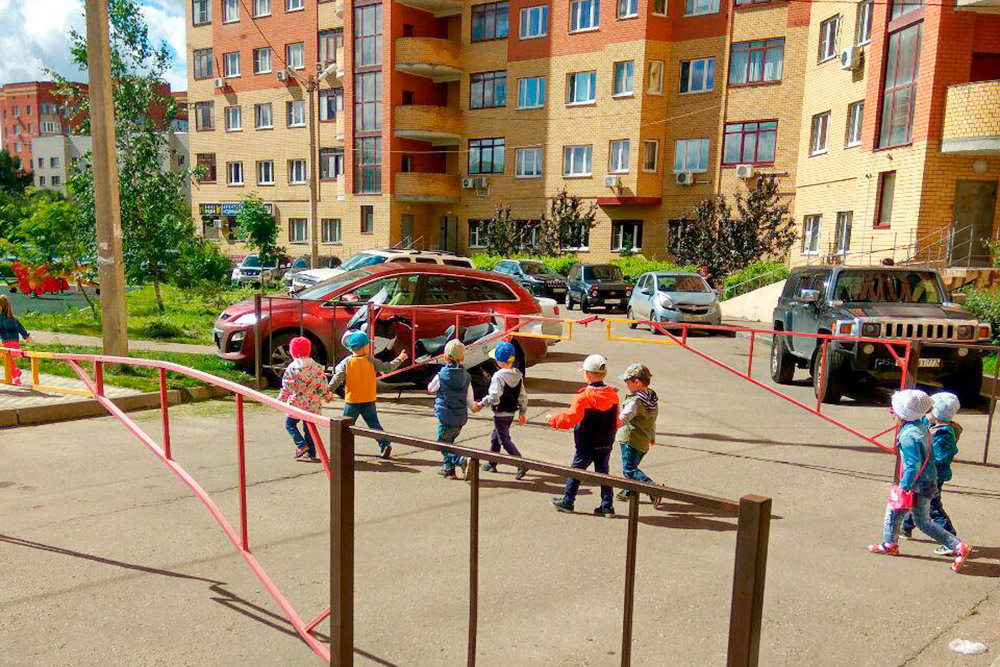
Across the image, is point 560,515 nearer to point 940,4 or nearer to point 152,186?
point 152,186

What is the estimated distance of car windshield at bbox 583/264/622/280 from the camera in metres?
26.4

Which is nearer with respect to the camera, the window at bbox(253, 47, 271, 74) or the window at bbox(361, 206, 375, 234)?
the window at bbox(361, 206, 375, 234)

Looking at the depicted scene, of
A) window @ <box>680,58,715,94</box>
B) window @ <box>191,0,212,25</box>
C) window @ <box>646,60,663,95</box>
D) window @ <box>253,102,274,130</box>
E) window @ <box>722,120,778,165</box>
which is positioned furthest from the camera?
window @ <box>191,0,212,25</box>

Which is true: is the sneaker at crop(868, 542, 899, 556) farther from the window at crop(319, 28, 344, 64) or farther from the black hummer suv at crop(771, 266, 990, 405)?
the window at crop(319, 28, 344, 64)

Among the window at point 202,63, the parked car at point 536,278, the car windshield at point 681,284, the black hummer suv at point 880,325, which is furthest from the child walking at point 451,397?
the window at point 202,63

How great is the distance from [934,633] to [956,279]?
17889 mm

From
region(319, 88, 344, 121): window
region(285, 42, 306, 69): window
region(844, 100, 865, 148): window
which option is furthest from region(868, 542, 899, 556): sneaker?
region(285, 42, 306, 69): window

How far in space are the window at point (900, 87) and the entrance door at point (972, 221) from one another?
215cm

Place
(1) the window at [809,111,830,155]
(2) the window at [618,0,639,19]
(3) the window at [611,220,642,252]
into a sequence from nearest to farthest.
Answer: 1. (1) the window at [809,111,830,155]
2. (2) the window at [618,0,639,19]
3. (3) the window at [611,220,642,252]

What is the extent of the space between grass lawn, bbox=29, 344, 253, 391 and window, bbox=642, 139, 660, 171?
26.1m

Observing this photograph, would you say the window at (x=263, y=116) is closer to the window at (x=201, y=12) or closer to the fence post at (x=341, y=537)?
the window at (x=201, y=12)

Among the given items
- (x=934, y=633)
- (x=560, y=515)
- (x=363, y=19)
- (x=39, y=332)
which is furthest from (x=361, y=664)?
(x=363, y=19)

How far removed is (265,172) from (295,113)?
4243 mm

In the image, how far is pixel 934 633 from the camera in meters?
4.19
